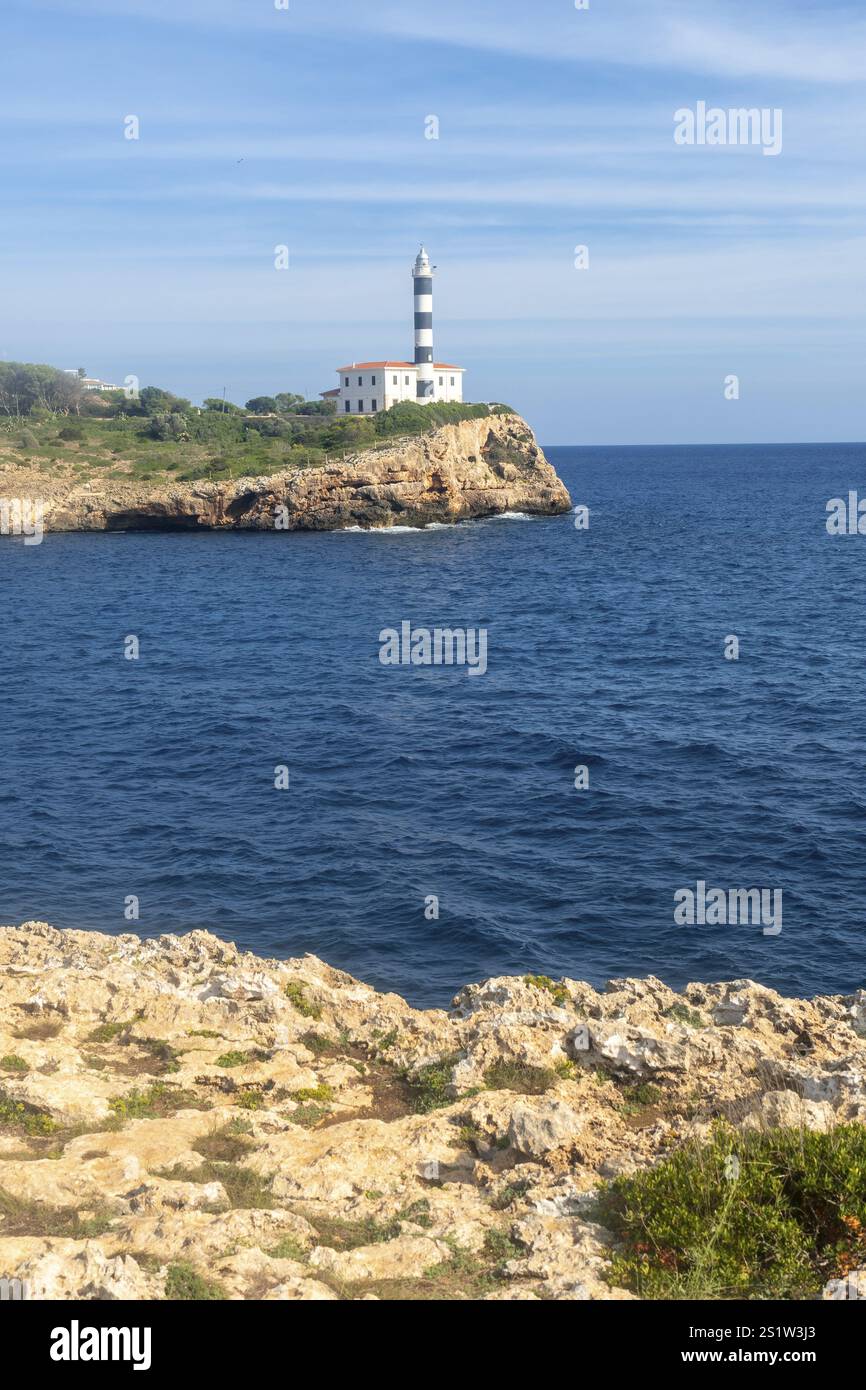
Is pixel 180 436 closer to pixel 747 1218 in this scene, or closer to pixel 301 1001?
pixel 301 1001

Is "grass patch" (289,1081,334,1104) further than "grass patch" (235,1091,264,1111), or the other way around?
"grass patch" (289,1081,334,1104)

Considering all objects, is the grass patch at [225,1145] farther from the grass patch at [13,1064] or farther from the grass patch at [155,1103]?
the grass patch at [13,1064]

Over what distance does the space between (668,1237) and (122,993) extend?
9355mm

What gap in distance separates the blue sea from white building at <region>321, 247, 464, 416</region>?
62.4 metres

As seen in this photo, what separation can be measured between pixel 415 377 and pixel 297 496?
115 feet

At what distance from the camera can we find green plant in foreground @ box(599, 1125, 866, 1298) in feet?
32.0

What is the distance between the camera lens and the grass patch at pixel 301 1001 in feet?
56.0

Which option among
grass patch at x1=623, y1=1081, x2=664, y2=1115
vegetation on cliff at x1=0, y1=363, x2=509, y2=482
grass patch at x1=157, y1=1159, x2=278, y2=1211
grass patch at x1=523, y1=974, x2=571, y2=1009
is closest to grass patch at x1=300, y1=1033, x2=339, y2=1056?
grass patch at x1=523, y1=974, x2=571, y2=1009

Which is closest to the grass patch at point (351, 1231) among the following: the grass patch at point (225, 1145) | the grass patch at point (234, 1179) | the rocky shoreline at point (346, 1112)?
the rocky shoreline at point (346, 1112)

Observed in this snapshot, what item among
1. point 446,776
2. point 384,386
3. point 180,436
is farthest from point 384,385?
point 446,776

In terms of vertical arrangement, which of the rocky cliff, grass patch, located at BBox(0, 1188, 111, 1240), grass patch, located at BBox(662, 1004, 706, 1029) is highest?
the rocky cliff

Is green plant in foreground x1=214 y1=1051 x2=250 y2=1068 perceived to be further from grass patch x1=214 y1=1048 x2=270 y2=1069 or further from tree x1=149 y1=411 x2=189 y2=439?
tree x1=149 y1=411 x2=189 y2=439

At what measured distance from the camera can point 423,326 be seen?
12875 cm

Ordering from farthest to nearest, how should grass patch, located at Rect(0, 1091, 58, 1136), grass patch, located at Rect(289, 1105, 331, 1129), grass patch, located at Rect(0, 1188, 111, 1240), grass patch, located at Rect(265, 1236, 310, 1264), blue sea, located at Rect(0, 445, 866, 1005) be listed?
1. blue sea, located at Rect(0, 445, 866, 1005)
2. grass patch, located at Rect(289, 1105, 331, 1129)
3. grass patch, located at Rect(0, 1091, 58, 1136)
4. grass patch, located at Rect(0, 1188, 111, 1240)
5. grass patch, located at Rect(265, 1236, 310, 1264)
